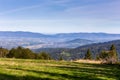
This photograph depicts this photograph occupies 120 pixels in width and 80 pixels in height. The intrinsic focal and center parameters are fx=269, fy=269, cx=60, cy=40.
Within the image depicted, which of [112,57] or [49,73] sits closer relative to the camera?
[49,73]

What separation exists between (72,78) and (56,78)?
3.99ft

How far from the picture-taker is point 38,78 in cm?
1773

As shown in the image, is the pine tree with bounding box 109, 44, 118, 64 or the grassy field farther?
the pine tree with bounding box 109, 44, 118, 64

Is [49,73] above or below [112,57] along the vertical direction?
below

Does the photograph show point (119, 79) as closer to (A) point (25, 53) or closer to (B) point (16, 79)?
(B) point (16, 79)

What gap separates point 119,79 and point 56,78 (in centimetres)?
478

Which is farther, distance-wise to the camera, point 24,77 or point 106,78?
point 106,78

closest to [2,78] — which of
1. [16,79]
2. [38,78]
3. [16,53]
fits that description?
[16,79]

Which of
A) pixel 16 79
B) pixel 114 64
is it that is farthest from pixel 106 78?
pixel 114 64

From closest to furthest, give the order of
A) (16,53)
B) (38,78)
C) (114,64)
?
(38,78) < (114,64) < (16,53)

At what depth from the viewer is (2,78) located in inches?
652

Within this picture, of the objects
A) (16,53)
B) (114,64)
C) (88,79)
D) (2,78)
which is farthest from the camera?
(16,53)

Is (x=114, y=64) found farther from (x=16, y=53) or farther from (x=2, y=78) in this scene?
(x=16, y=53)

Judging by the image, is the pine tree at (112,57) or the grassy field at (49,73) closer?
the grassy field at (49,73)
